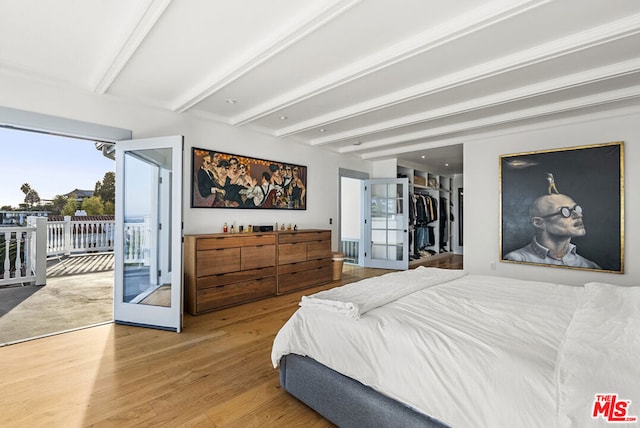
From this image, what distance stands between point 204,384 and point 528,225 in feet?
15.1

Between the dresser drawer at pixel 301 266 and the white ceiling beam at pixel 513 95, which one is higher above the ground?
the white ceiling beam at pixel 513 95

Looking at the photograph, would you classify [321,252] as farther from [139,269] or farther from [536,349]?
[536,349]

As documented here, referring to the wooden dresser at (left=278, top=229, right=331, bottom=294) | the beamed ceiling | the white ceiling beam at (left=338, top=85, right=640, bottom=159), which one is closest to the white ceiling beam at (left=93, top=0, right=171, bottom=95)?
the beamed ceiling

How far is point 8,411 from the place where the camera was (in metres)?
1.84

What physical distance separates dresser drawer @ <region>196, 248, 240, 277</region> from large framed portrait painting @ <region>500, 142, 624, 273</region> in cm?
396

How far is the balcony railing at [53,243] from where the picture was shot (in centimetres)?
348

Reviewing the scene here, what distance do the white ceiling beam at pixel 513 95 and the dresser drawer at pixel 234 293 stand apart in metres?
2.67

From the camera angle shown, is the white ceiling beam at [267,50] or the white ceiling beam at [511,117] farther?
the white ceiling beam at [511,117]

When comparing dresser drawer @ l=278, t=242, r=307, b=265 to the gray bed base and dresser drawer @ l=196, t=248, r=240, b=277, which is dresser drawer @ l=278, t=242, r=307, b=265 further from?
the gray bed base

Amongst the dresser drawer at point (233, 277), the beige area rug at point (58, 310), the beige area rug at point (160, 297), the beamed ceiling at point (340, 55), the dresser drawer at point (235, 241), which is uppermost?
the beamed ceiling at point (340, 55)

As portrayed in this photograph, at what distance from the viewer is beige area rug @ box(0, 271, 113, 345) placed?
3094mm

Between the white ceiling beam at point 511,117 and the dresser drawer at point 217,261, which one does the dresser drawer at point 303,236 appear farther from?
the white ceiling beam at point 511,117

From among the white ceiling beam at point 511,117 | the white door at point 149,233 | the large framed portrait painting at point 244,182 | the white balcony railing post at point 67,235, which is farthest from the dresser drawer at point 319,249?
the white balcony railing post at point 67,235

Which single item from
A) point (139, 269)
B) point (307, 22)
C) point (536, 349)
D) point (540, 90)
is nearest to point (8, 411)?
point (139, 269)
